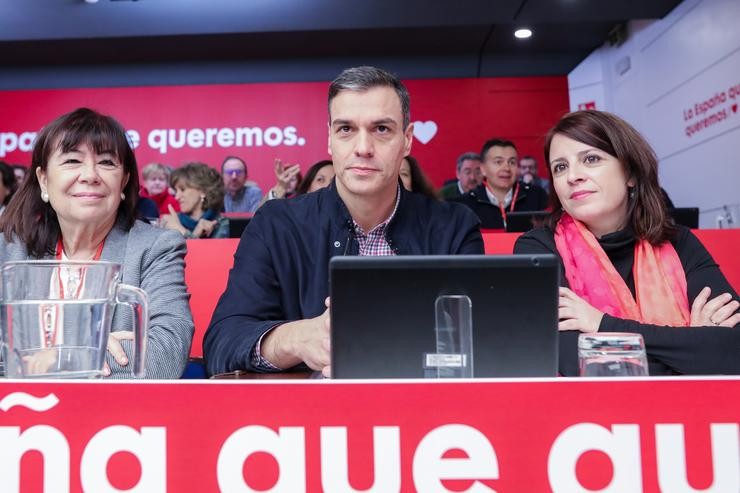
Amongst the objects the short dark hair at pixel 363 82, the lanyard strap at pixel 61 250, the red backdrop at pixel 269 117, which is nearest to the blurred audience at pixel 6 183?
the lanyard strap at pixel 61 250

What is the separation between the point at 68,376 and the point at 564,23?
679cm

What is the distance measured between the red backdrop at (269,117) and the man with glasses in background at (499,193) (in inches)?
114

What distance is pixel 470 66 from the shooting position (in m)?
7.83

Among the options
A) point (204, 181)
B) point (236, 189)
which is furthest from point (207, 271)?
point (236, 189)

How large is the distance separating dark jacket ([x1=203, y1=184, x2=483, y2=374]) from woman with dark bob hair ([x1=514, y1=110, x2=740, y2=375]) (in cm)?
24

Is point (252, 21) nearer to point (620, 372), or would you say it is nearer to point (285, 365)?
point (285, 365)

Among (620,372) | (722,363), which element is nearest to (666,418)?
(620,372)

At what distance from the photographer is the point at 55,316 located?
749mm

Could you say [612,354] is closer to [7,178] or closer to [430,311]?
[430,311]

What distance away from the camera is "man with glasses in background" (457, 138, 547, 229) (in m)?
4.79

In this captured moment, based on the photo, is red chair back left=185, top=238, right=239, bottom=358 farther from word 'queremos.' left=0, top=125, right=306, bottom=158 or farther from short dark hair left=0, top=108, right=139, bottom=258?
word 'queremos.' left=0, top=125, right=306, bottom=158

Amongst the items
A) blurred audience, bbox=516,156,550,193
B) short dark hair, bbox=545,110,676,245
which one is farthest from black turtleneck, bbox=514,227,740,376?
blurred audience, bbox=516,156,550,193

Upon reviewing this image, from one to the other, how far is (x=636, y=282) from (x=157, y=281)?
1143 mm

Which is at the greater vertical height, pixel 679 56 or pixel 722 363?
pixel 679 56
